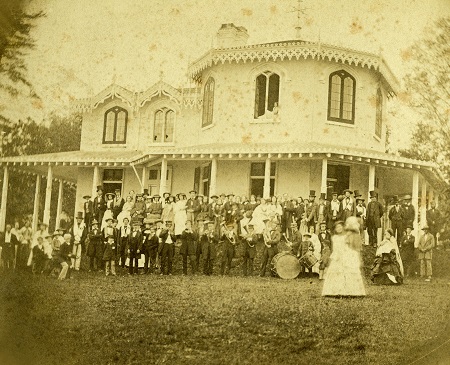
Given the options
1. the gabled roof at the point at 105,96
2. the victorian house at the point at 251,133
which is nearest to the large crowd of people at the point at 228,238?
the victorian house at the point at 251,133

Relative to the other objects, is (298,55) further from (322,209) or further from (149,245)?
(149,245)

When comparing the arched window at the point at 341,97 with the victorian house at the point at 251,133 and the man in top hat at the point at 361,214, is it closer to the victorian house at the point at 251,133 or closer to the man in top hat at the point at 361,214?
the victorian house at the point at 251,133

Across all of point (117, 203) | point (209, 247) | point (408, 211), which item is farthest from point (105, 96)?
point (408, 211)

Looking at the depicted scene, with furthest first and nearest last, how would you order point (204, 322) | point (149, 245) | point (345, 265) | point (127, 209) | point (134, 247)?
1. point (127, 209)
2. point (134, 247)
3. point (345, 265)
4. point (149, 245)
5. point (204, 322)

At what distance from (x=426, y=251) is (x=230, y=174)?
69.0 inches

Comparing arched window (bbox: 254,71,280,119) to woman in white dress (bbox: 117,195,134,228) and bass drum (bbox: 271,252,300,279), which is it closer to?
bass drum (bbox: 271,252,300,279)

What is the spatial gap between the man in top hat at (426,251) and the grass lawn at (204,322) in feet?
1.29

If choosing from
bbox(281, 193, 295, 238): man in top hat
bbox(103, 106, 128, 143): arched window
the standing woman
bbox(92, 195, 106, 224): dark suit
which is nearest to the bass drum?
bbox(281, 193, 295, 238): man in top hat

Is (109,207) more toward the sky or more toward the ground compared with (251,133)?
more toward the ground

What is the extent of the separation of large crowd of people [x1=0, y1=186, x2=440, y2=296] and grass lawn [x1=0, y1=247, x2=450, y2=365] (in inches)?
5.8

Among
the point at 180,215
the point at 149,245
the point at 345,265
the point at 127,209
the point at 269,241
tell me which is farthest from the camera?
the point at 127,209

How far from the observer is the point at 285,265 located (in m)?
5.23

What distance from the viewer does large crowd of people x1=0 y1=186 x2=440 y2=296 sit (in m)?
5.14

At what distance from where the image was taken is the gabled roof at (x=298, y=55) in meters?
5.47
